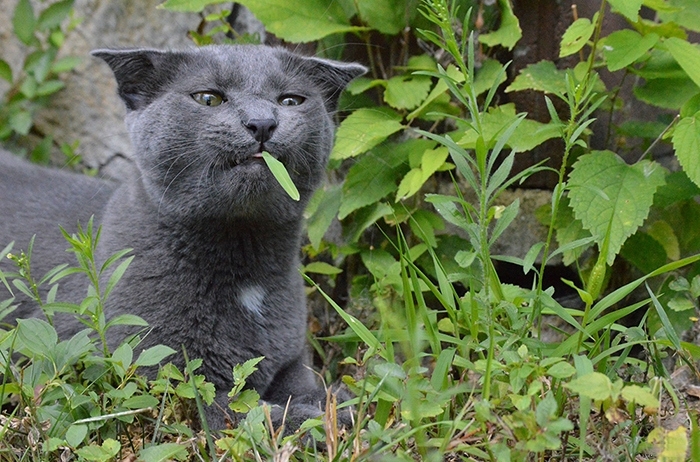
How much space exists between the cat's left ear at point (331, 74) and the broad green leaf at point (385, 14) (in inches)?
14.5

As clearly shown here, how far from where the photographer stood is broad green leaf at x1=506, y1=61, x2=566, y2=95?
236cm

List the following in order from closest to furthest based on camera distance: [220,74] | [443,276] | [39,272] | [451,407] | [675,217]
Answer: [451,407]
[443,276]
[220,74]
[39,272]
[675,217]

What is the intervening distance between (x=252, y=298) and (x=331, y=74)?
700mm

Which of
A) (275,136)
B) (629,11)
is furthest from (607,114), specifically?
(275,136)

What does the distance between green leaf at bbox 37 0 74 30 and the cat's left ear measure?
198 centimetres

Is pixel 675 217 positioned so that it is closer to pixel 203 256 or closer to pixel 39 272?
pixel 203 256

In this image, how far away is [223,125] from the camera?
74.1 inches

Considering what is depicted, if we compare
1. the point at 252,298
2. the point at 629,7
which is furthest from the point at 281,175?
the point at 629,7

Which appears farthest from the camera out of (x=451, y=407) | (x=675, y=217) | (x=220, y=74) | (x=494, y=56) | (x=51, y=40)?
(x=51, y=40)

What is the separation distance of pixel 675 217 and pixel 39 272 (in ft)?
6.61

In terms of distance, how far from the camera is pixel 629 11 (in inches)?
76.6

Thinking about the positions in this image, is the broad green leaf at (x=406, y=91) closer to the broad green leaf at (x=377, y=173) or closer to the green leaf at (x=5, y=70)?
the broad green leaf at (x=377, y=173)

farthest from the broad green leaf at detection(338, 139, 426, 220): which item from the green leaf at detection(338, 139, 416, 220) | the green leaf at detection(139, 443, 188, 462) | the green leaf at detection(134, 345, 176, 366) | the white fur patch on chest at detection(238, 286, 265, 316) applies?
the green leaf at detection(139, 443, 188, 462)

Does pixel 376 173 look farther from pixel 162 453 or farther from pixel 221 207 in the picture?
pixel 162 453
